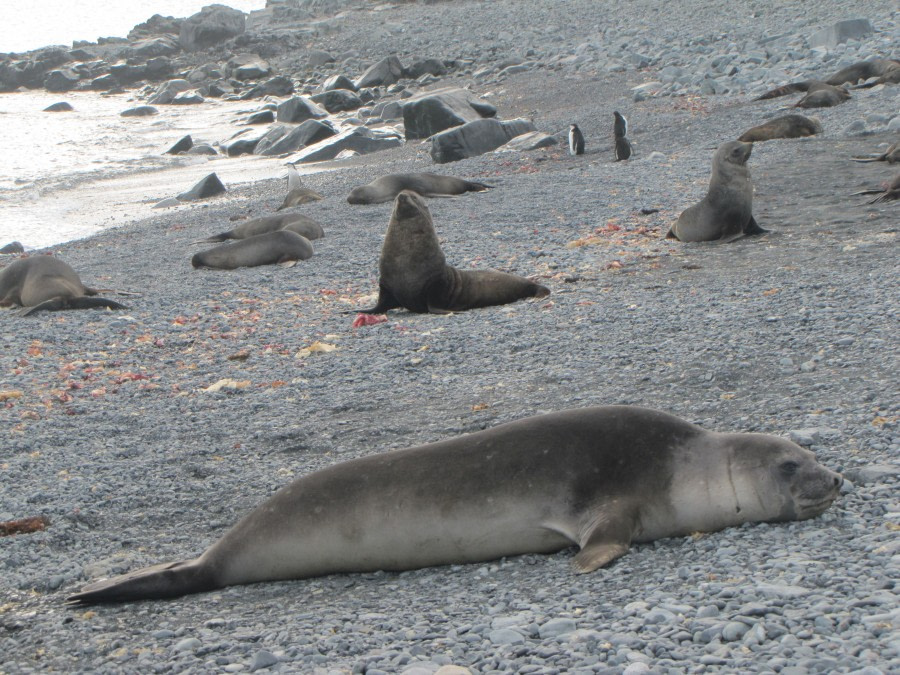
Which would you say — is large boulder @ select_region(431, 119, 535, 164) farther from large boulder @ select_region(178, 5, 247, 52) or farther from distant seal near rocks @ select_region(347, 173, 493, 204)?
large boulder @ select_region(178, 5, 247, 52)

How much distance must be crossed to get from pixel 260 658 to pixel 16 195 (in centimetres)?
1986

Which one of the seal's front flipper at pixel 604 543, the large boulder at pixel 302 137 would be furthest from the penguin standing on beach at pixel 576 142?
the seal's front flipper at pixel 604 543

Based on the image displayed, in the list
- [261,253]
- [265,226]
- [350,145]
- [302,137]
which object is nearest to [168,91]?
[302,137]

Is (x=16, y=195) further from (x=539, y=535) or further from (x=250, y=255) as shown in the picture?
(x=539, y=535)

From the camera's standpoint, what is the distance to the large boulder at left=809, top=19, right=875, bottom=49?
20.8 metres

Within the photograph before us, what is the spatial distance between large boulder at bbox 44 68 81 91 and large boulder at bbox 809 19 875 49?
32.0 m

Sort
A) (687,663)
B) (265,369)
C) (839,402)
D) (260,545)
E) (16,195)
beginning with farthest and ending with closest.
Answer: (16,195)
(265,369)
(839,402)
(260,545)
(687,663)

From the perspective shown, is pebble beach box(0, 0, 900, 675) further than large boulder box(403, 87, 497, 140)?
No

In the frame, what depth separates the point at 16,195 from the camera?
20.8 metres

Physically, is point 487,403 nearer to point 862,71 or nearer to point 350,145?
point 862,71

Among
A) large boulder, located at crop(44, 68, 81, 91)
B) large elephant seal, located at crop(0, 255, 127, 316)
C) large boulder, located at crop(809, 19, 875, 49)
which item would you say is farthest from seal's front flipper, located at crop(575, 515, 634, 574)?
large boulder, located at crop(44, 68, 81, 91)

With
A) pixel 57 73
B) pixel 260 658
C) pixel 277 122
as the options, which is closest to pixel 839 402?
pixel 260 658

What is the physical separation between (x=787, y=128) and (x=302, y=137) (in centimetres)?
1169

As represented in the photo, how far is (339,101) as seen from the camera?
28.5 metres
